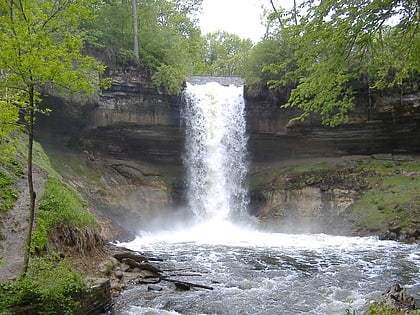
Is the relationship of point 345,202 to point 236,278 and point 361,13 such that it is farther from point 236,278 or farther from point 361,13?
point 361,13

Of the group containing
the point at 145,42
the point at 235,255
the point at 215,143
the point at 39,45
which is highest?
the point at 145,42

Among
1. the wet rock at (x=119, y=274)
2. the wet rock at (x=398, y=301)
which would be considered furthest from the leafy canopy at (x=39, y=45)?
the wet rock at (x=398, y=301)

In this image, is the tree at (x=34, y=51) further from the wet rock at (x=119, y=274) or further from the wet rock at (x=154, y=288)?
the wet rock at (x=119, y=274)

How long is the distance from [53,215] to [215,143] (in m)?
15.8

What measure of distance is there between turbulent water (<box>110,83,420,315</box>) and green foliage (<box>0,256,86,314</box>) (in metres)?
1.73

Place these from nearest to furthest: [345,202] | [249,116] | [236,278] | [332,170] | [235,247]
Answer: [236,278], [235,247], [345,202], [332,170], [249,116]

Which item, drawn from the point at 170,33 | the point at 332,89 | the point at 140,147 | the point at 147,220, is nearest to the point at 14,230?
the point at 332,89

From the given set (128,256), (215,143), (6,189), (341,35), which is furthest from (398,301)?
(215,143)

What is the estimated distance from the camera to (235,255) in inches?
572

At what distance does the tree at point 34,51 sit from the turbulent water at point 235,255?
451 cm

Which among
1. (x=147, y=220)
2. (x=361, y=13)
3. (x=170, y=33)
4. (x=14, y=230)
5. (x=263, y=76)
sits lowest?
(x=147, y=220)

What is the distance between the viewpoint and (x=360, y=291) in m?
9.68

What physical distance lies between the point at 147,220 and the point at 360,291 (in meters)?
14.4

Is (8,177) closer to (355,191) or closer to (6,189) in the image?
(6,189)
